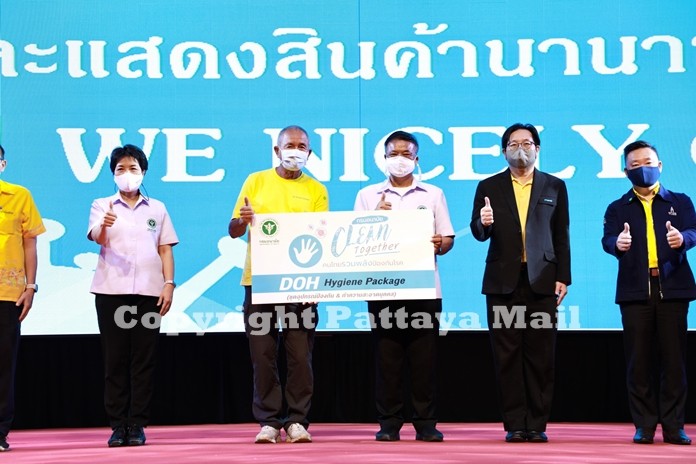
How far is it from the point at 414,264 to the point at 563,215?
75 centimetres

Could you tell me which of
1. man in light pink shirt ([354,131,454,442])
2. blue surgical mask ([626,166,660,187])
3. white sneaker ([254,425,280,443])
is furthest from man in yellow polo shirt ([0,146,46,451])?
blue surgical mask ([626,166,660,187])

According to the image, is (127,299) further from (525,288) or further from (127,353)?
(525,288)

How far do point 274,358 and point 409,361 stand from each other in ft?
2.12

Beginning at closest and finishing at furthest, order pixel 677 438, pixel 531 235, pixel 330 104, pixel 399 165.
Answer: pixel 677 438 → pixel 531 235 → pixel 399 165 → pixel 330 104

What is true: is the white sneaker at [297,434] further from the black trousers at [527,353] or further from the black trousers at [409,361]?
the black trousers at [527,353]

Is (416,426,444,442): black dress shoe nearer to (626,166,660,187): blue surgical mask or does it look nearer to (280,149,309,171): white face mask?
(280,149,309,171): white face mask

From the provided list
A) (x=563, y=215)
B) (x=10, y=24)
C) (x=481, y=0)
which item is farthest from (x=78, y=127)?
(x=563, y=215)

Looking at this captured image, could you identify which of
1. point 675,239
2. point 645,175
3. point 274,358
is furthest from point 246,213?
point 675,239

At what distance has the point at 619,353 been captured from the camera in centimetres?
616

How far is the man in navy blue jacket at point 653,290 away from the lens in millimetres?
4664

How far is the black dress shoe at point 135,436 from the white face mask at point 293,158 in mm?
1429

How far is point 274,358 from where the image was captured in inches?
189

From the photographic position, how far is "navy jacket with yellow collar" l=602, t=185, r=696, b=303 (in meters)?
4.69

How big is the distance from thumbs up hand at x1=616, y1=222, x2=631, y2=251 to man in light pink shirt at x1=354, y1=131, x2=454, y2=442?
78 centimetres
